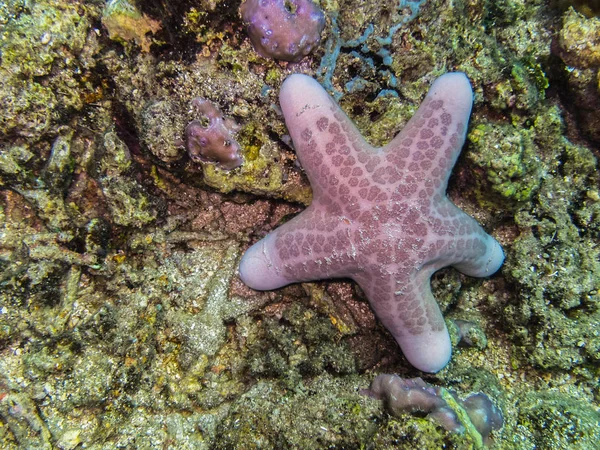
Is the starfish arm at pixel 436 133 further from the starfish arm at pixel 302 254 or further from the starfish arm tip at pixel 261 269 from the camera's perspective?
the starfish arm tip at pixel 261 269

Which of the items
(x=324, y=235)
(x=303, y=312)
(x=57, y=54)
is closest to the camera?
(x=57, y=54)

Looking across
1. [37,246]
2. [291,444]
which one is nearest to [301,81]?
[37,246]

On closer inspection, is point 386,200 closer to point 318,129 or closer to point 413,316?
point 318,129

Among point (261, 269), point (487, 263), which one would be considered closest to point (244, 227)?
point (261, 269)

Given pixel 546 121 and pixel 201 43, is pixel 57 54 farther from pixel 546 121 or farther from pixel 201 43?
pixel 546 121

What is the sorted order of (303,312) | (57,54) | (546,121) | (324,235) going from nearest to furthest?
(57,54) < (324,235) < (546,121) < (303,312)

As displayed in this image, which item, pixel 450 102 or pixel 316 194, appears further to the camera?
pixel 316 194

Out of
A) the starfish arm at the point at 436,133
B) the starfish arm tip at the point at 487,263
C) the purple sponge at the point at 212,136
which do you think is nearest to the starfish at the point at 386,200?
the starfish arm at the point at 436,133
